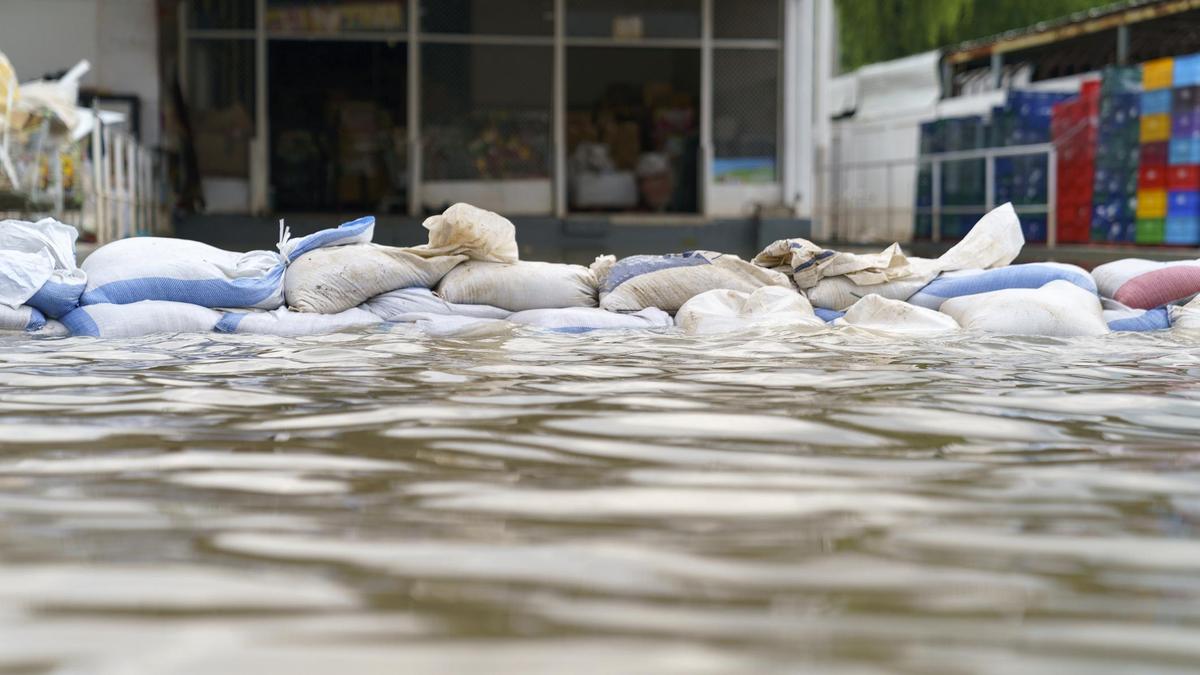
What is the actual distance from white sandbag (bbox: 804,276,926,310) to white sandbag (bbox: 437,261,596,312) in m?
0.93

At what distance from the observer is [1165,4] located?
498 inches

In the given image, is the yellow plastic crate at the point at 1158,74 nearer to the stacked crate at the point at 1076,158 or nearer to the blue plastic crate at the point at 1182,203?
the stacked crate at the point at 1076,158

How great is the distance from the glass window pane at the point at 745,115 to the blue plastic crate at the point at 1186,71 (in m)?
3.72

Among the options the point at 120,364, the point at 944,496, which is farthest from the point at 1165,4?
the point at 944,496

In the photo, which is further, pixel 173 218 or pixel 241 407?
pixel 173 218

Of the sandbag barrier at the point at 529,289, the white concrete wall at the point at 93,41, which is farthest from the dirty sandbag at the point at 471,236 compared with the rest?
the white concrete wall at the point at 93,41

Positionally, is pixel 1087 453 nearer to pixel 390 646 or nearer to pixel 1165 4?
pixel 390 646

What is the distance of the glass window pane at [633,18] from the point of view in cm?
1381

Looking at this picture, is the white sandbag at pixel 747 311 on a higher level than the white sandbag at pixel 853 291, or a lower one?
lower

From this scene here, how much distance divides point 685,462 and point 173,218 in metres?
11.5

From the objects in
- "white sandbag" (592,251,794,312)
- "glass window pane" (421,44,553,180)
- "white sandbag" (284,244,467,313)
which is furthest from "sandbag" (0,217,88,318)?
"glass window pane" (421,44,553,180)

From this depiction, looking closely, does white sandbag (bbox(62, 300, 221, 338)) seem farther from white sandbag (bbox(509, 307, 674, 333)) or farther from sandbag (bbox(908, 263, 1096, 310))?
sandbag (bbox(908, 263, 1096, 310))

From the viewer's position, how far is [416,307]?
5.43m

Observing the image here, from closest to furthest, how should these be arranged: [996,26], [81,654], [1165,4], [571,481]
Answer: [81,654]
[571,481]
[1165,4]
[996,26]
